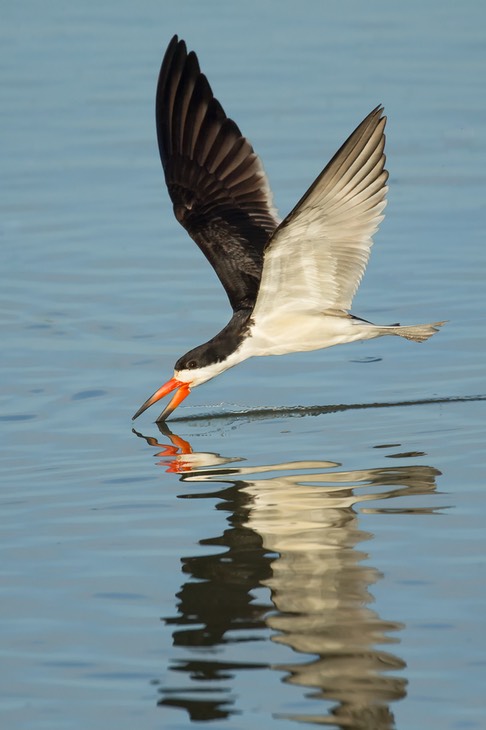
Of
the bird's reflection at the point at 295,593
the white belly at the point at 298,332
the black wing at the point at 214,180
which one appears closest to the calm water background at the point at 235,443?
the bird's reflection at the point at 295,593

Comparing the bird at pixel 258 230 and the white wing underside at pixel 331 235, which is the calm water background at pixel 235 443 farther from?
the white wing underside at pixel 331 235

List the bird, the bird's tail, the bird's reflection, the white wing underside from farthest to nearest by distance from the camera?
the bird's tail, the bird, the white wing underside, the bird's reflection

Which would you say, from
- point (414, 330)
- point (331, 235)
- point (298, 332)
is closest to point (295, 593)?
point (331, 235)

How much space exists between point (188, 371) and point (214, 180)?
→ 1.34 m

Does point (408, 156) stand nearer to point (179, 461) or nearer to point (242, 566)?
point (179, 461)

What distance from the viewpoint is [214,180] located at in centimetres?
918

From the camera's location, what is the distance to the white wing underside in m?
7.10

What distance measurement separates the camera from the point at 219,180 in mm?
9164

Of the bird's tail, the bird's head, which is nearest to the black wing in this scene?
the bird's head

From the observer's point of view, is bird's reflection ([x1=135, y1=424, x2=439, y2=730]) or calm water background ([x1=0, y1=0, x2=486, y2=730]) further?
calm water background ([x1=0, y1=0, x2=486, y2=730])

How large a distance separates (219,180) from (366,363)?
1.45 metres

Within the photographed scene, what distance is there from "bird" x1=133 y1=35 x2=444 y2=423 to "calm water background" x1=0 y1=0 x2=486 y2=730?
0.33 metres

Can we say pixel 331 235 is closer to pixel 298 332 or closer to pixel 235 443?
pixel 298 332

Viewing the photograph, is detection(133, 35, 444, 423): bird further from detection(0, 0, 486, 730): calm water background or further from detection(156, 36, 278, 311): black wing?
detection(0, 0, 486, 730): calm water background
